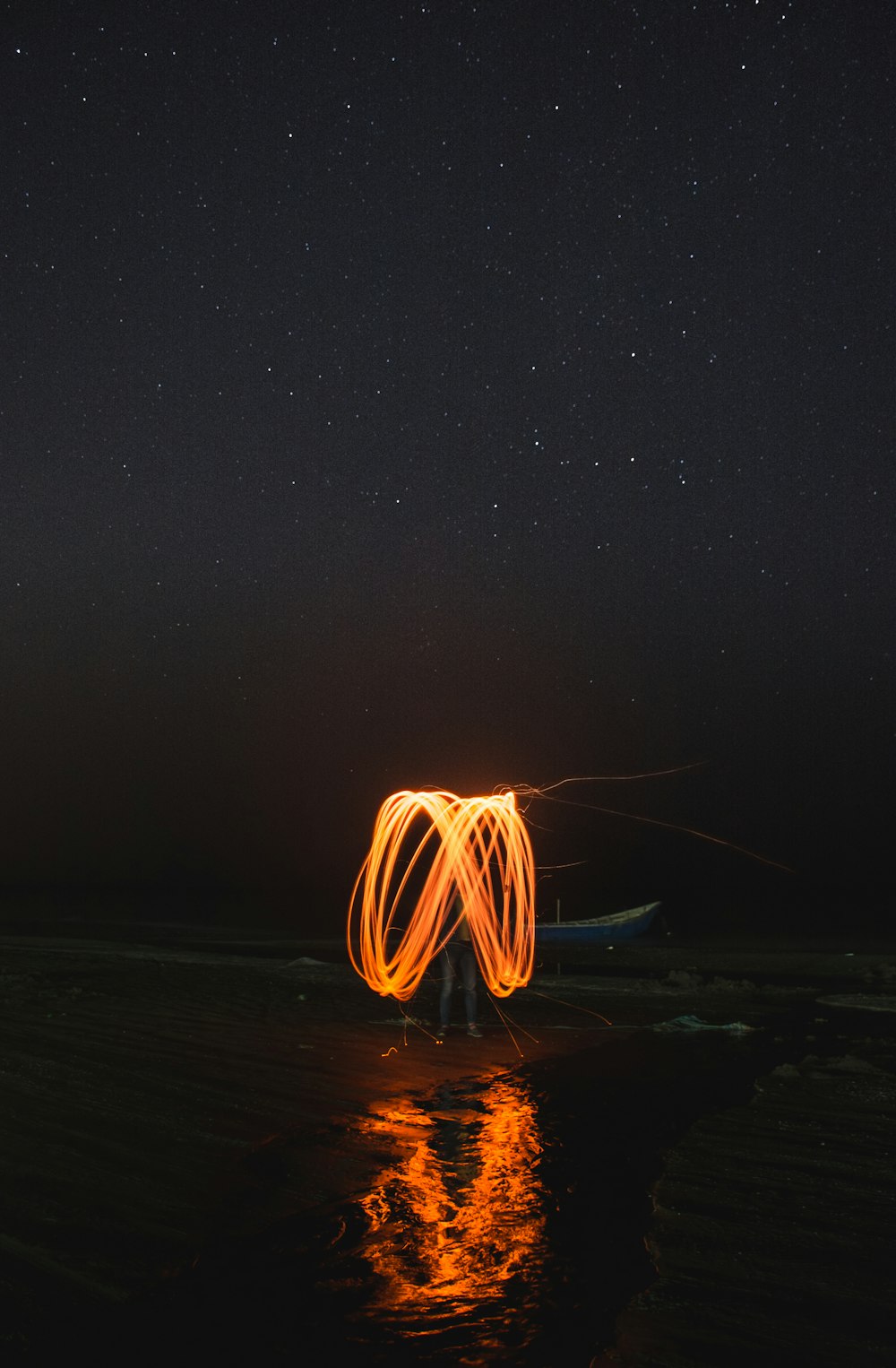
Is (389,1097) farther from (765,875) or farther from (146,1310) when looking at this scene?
(765,875)

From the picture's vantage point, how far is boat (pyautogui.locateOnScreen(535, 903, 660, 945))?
104 feet

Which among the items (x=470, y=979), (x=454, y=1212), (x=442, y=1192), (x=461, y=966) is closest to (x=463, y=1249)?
(x=454, y=1212)

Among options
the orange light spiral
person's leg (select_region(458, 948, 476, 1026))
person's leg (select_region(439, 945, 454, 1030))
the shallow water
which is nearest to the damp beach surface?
the shallow water

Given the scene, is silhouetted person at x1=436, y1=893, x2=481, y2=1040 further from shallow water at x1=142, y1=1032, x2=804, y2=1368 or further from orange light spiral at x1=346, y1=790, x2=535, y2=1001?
shallow water at x1=142, y1=1032, x2=804, y2=1368

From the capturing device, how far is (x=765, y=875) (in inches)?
5044

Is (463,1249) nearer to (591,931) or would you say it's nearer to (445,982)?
(445,982)

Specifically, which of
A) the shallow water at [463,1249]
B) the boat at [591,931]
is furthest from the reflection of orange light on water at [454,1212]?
the boat at [591,931]

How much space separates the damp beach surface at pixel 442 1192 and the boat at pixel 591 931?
2063cm

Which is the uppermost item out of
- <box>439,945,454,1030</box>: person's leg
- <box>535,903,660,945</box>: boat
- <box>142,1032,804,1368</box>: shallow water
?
<box>439,945,454,1030</box>: person's leg

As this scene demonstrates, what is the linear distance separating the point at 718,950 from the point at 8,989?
22.5 meters

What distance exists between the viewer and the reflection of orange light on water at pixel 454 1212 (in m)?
4.35

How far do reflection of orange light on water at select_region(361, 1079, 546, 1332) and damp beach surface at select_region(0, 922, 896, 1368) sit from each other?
0.8 inches

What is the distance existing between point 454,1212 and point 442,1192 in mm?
311

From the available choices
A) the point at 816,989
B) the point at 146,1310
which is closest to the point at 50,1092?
the point at 146,1310
